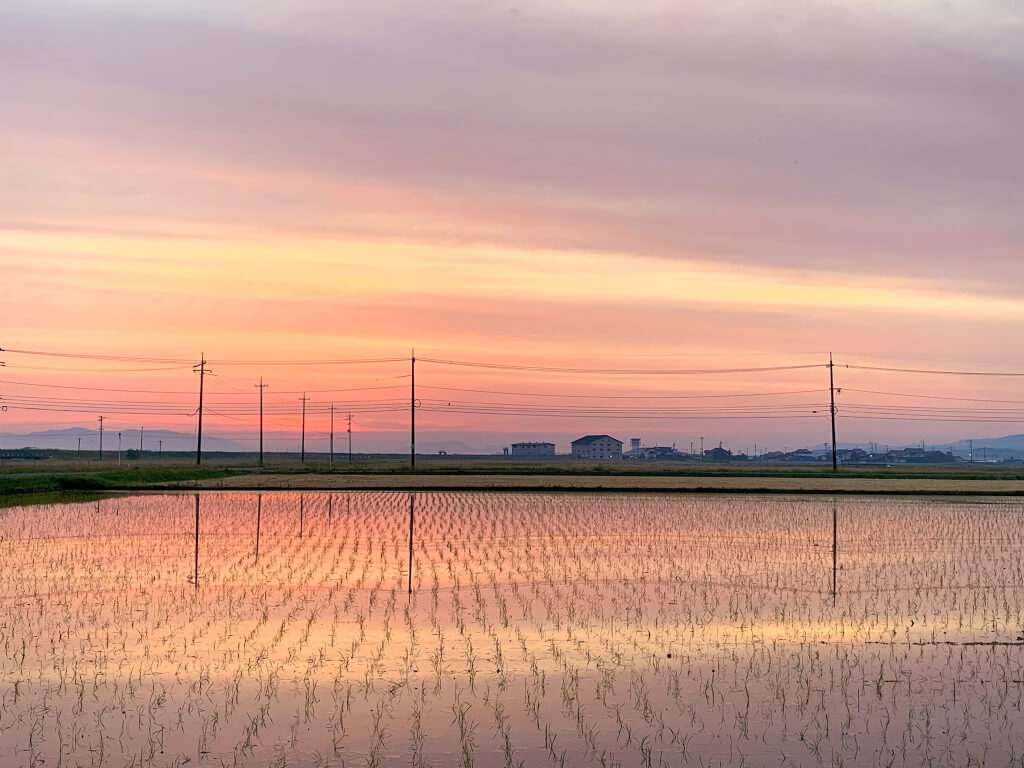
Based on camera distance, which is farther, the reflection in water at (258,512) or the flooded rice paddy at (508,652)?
the reflection in water at (258,512)

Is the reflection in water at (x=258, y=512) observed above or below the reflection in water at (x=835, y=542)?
above

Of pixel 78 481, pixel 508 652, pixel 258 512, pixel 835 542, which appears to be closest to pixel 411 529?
pixel 258 512

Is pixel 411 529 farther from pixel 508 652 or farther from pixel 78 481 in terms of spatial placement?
pixel 78 481

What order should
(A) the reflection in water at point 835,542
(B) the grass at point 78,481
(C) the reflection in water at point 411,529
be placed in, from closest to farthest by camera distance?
1. (C) the reflection in water at point 411,529
2. (A) the reflection in water at point 835,542
3. (B) the grass at point 78,481

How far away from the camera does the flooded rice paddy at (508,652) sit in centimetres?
930

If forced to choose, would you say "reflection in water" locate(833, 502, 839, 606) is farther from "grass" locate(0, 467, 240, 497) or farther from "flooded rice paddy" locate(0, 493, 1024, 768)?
"grass" locate(0, 467, 240, 497)

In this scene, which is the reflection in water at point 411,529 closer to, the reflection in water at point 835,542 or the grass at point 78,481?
the reflection in water at point 835,542

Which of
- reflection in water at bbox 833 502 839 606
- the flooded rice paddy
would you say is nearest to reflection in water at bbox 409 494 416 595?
the flooded rice paddy

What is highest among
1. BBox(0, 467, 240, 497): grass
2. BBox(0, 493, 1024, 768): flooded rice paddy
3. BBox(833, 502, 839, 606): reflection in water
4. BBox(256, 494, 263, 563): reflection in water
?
BBox(0, 467, 240, 497): grass

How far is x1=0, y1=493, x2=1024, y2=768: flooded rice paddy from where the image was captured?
30.5 feet

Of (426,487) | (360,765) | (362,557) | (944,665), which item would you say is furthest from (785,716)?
(426,487)

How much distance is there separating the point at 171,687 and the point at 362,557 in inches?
461

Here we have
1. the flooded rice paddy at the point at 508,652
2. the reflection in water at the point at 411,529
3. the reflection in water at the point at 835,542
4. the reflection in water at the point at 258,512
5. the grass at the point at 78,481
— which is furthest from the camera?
the grass at the point at 78,481

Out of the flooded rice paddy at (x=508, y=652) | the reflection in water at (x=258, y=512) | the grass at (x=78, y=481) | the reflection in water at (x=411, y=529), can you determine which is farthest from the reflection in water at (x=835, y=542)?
the grass at (x=78, y=481)
